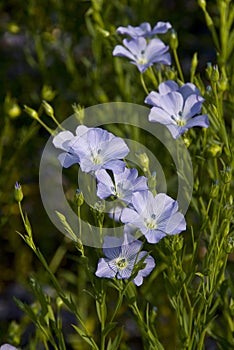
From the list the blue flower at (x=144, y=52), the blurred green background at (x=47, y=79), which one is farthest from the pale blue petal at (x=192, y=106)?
the blurred green background at (x=47, y=79)

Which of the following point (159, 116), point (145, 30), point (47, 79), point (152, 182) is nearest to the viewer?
point (152, 182)

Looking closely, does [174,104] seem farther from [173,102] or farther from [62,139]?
[62,139]

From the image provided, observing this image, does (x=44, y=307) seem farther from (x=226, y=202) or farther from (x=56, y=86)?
(x=56, y=86)

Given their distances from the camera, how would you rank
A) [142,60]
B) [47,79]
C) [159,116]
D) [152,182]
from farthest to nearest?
[47,79] → [142,60] → [159,116] → [152,182]

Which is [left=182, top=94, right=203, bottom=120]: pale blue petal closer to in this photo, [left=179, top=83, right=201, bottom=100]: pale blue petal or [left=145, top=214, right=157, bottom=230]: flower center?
[left=179, top=83, right=201, bottom=100]: pale blue petal

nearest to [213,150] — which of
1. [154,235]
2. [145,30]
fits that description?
[154,235]

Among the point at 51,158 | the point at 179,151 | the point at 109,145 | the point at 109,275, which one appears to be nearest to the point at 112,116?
the point at 51,158

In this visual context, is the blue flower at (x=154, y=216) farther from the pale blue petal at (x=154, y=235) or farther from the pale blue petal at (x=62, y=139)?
the pale blue petal at (x=62, y=139)

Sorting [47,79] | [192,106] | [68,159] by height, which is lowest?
[47,79]
